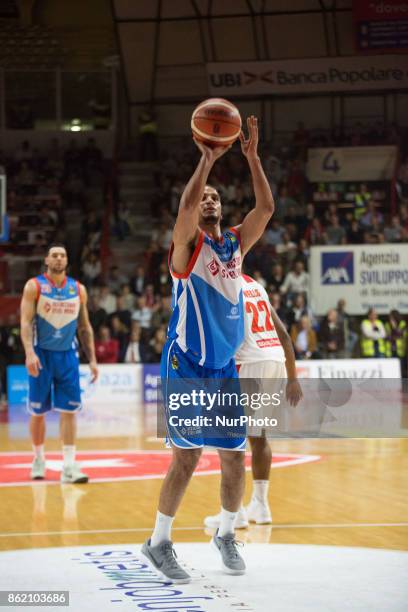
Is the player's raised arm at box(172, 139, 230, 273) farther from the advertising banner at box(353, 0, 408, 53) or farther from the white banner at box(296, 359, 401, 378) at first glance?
the advertising banner at box(353, 0, 408, 53)

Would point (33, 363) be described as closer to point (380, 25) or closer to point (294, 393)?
point (294, 393)

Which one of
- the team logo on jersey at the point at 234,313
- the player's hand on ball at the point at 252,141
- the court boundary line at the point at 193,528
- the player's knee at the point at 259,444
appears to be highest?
the player's hand on ball at the point at 252,141

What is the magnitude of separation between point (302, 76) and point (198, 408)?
2122cm

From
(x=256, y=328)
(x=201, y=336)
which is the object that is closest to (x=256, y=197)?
(x=201, y=336)

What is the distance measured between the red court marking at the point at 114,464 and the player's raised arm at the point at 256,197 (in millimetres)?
4452

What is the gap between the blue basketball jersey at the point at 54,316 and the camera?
9625mm

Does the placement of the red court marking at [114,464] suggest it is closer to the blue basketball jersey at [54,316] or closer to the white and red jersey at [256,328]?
the blue basketball jersey at [54,316]

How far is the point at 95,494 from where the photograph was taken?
8812 millimetres

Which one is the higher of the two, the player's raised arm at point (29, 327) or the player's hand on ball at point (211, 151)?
the player's hand on ball at point (211, 151)

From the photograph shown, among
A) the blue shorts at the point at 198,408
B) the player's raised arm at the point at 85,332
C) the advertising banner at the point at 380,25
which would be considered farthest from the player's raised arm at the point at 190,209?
the advertising banner at the point at 380,25

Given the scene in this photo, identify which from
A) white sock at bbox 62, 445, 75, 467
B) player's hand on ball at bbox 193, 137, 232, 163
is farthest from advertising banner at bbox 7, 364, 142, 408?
player's hand on ball at bbox 193, 137, 232, 163

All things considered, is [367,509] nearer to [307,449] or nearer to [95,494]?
[95,494]

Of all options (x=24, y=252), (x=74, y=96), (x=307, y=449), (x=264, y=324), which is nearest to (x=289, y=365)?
(x=264, y=324)

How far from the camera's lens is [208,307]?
5617 millimetres
